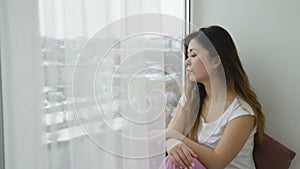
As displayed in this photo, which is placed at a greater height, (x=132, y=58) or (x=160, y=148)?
(x=132, y=58)

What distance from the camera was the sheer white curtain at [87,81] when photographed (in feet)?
3.18

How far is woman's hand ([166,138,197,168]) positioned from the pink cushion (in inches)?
14.4

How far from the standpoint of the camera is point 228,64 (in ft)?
4.26

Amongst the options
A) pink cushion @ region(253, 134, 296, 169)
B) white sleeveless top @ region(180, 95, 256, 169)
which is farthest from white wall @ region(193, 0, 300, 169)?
white sleeveless top @ region(180, 95, 256, 169)

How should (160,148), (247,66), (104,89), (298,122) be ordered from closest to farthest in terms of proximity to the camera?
(104,89) → (160,148) → (298,122) → (247,66)

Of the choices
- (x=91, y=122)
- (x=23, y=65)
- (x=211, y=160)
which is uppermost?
(x=23, y=65)

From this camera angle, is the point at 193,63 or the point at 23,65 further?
the point at 193,63

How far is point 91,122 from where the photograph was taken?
3.58 feet

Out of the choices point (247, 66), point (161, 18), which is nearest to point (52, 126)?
point (161, 18)

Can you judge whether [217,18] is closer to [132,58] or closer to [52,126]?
[132,58]

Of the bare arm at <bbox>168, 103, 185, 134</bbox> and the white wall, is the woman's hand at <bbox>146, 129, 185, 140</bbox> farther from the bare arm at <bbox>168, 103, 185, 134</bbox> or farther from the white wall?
the white wall

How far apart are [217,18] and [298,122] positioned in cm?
60

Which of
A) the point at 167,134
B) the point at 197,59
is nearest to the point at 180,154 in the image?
the point at 167,134

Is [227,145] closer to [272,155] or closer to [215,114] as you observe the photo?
[215,114]
